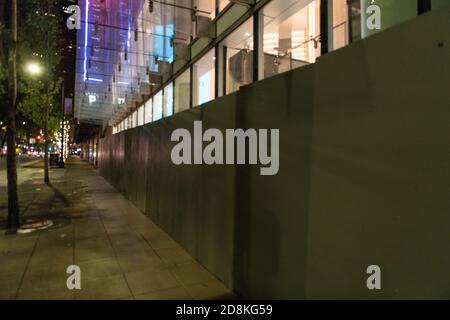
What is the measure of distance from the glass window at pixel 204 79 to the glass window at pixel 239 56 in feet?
2.05

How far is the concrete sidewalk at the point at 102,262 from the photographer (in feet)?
13.6

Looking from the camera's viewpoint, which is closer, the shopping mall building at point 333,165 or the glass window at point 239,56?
the shopping mall building at point 333,165

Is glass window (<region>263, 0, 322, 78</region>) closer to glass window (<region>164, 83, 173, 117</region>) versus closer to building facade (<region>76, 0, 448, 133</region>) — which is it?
building facade (<region>76, 0, 448, 133</region>)

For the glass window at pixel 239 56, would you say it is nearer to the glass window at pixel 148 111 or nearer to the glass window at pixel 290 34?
the glass window at pixel 290 34

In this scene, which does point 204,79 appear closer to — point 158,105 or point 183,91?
point 183,91

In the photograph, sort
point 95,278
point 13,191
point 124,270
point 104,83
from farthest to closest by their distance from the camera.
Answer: point 104,83, point 13,191, point 124,270, point 95,278

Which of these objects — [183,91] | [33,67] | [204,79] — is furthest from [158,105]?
[33,67]

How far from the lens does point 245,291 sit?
3971 millimetres

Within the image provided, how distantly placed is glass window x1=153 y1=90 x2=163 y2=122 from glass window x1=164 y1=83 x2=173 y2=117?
0.63m

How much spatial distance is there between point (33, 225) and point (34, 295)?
12.4 feet

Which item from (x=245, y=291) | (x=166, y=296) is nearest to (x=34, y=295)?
(x=166, y=296)

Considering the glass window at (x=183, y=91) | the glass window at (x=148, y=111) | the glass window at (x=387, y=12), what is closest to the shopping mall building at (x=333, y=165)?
the glass window at (x=387, y=12)

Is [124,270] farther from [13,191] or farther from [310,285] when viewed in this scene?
[13,191]

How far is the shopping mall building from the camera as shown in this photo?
2037mm
